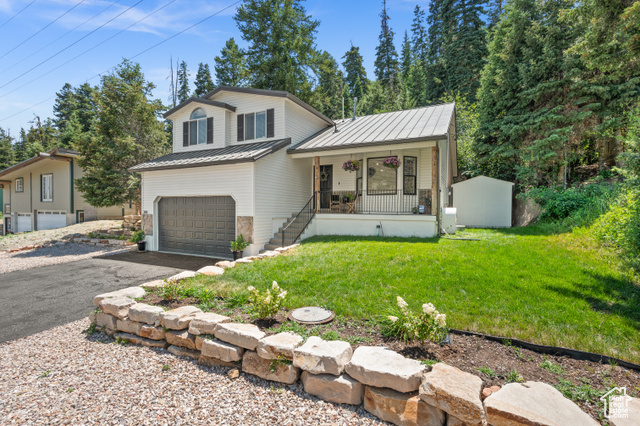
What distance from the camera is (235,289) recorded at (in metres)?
4.96

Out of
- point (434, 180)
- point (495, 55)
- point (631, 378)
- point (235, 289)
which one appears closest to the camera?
point (631, 378)

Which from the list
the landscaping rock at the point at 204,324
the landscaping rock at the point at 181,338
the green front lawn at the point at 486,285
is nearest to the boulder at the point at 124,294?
the green front lawn at the point at 486,285

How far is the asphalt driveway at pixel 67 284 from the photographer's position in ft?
15.5

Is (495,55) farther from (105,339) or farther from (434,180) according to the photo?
(105,339)

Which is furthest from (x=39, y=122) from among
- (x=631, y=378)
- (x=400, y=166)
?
(x=631, y=378)

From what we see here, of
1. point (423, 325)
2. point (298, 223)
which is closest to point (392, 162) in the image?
point (298, 223)

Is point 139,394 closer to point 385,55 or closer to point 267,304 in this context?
point 267,304

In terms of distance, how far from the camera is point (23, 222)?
66.8 feet

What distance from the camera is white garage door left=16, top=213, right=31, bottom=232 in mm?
19969

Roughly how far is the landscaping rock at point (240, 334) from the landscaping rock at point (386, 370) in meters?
1.07

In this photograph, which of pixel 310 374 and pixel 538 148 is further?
pixel 538 148

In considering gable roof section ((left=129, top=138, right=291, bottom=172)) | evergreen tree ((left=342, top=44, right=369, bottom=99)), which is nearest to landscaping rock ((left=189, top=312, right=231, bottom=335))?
gable roof section ((left=129, top=138, right=291, bottom=172))

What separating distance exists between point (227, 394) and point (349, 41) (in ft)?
133

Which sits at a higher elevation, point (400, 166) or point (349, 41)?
point (349, 41)
